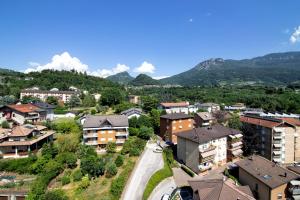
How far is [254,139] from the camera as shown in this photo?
176ft

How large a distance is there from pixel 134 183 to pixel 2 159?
2643 cm

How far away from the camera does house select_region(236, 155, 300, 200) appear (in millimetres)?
33553

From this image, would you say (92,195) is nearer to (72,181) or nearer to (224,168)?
(72,181)

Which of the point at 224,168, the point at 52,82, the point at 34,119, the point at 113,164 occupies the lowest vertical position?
the point at 224,168

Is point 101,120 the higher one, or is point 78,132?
point 101,120

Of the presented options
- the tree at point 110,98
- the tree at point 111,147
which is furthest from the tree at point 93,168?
the tree at point 110,98

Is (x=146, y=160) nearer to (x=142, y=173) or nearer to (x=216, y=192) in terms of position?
(x=142, y=173)

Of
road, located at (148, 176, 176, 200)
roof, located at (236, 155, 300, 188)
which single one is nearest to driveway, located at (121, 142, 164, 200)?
road, located at (148, 176, 176, 200)

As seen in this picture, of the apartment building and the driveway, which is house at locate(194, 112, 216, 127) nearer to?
the apartment building

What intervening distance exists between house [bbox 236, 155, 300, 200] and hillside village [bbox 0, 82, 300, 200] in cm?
14

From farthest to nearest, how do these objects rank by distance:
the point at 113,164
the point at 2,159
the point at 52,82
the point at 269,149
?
the point at 52,82 < the point at 269,149 < the point at 2,159 < the point at 113,164

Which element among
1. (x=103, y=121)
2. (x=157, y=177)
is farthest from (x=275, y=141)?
(x=103, y=121)

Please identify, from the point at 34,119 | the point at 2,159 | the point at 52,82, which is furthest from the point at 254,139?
the point at 52,82

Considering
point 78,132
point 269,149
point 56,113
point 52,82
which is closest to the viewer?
point 269,149
